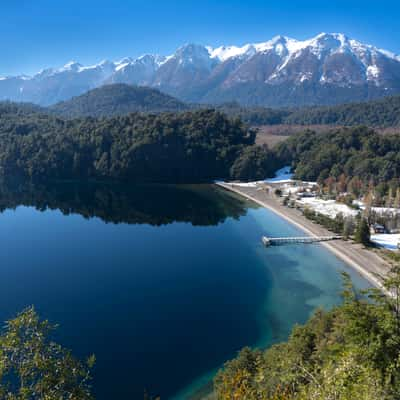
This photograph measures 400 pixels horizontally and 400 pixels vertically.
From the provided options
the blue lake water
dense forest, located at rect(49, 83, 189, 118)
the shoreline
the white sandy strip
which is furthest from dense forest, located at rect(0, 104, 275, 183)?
dense forest, located at rect(49, 83, 189, 118)

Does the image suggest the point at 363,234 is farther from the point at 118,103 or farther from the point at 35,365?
the point at 118,103

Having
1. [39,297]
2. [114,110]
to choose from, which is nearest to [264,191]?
[39,297]

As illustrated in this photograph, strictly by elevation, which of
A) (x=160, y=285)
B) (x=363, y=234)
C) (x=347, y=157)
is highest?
(x=347, y=157)

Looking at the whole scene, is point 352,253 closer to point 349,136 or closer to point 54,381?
point 54,381

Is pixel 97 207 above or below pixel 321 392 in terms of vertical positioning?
below

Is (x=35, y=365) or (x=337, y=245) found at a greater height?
(x=35, y=365)

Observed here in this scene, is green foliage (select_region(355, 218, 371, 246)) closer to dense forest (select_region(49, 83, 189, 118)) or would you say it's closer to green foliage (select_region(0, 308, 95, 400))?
green foliage (select_region(0, 308, 95, 400))

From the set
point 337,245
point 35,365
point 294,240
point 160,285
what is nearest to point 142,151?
point 294,240
